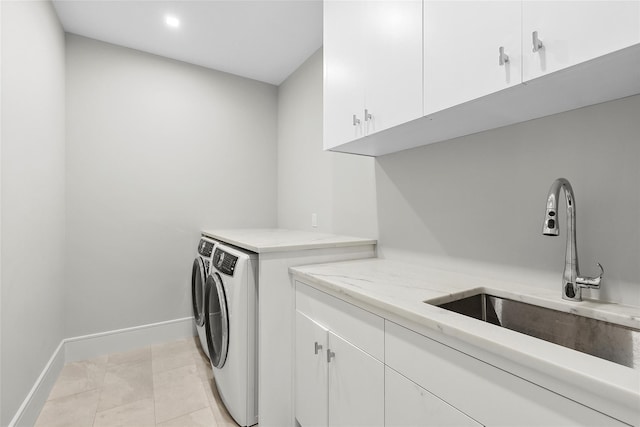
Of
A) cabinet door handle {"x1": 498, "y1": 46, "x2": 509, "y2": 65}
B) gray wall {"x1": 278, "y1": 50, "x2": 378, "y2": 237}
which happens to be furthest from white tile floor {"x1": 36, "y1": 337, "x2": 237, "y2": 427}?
cabinet door handle {"x1": 498, "y1": 46, "x2": 509, "y2": 65}

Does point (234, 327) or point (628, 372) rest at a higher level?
point (628, 372)

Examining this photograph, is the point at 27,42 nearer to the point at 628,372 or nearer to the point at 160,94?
the point at 160,94

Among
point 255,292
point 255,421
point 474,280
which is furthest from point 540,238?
point 255,421

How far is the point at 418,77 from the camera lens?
1118 mm

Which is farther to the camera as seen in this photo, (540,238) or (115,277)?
(115,277)

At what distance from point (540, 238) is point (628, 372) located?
683 millimetres

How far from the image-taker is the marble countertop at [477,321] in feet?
1.81

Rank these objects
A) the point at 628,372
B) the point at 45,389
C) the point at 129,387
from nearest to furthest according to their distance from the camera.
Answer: the point at 628,372
the point at 45,389
the point at 129,387

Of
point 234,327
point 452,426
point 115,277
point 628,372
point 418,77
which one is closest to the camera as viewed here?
point 628,372

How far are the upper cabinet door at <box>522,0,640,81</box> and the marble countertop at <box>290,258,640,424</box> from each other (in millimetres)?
679

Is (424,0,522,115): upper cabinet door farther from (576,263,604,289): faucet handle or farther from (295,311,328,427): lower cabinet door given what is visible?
(295,311,328,427): lower cabinet door

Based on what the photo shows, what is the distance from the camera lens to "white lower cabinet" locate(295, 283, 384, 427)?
1061mm

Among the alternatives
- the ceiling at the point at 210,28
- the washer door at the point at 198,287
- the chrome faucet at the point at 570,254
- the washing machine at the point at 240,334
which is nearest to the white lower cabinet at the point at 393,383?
the washing machine at the point at 240,334

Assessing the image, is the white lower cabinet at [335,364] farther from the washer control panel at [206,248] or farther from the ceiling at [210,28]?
the ceiling at [210,28]
